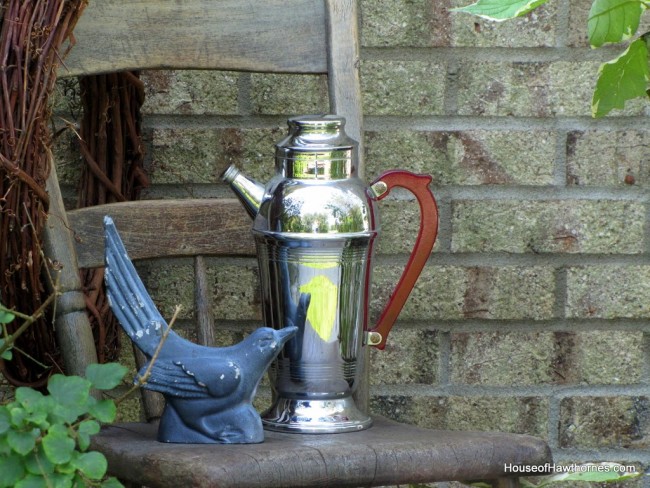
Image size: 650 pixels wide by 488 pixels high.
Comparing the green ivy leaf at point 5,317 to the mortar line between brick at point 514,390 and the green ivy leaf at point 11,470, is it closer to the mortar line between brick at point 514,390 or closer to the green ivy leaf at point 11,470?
the green ivy leaf at point 11,470

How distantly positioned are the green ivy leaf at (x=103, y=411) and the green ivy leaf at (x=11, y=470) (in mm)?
74

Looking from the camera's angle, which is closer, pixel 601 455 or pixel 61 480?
pixel 61 480

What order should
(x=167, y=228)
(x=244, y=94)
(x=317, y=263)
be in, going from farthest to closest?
(x=244, y=94)
(x=167, y=228)
(x=317, y=263)

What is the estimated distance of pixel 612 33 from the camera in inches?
33.5

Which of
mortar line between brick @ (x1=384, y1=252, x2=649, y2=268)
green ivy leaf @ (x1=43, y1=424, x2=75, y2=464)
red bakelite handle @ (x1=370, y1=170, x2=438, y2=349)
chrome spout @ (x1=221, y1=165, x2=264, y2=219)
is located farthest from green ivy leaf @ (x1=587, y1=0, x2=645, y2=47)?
mortar line between brick @ (x1=384, y1=252, x2=649, y2=268)

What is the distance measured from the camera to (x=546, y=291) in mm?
1488

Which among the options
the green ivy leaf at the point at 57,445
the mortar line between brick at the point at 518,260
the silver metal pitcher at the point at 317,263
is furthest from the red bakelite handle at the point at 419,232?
the green ivy leaf at the point at 57,445

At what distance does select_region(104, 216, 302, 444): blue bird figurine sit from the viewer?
39.5 inches

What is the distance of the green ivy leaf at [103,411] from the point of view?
908 mm

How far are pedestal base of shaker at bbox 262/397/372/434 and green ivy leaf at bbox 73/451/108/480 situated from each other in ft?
0.90

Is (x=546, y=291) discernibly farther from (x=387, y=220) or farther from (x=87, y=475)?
(x=87, y=475)

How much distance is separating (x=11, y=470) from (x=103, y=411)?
0.09 m

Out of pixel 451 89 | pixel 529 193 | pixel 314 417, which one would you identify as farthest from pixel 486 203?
pixel 314 417

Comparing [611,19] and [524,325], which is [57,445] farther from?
[524,325]
